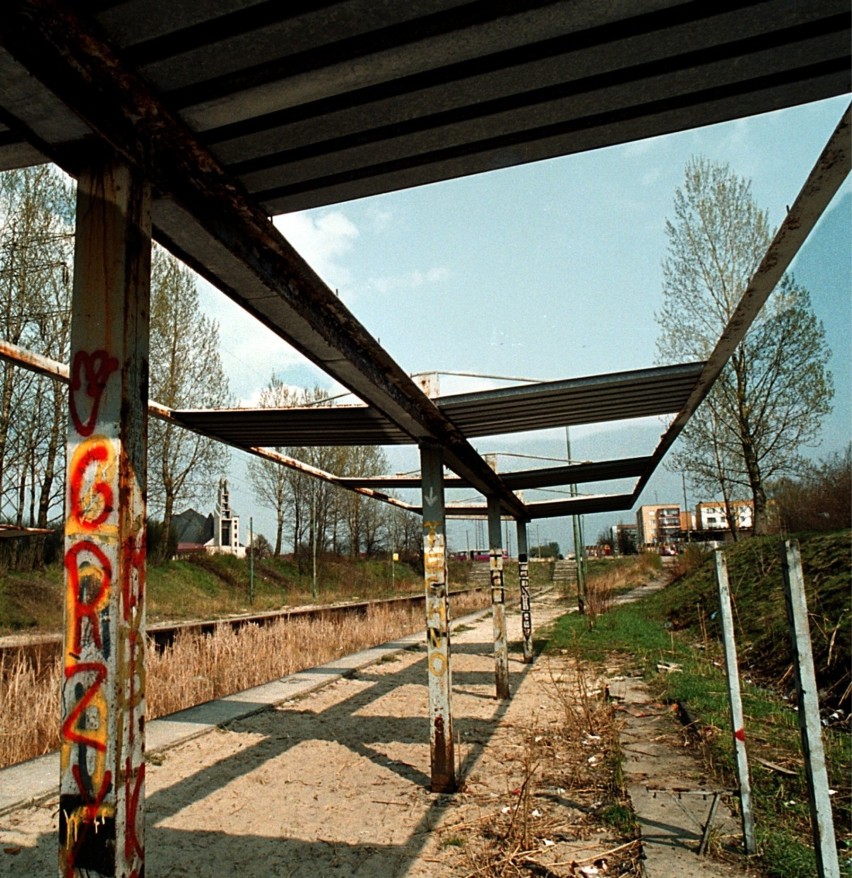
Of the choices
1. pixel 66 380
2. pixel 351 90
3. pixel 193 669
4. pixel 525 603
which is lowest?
pixel 193 669

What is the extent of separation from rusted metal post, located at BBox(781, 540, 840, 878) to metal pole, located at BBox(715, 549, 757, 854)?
2.68 ft

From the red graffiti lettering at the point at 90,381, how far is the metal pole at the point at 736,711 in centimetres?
332

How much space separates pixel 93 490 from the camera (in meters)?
2.25

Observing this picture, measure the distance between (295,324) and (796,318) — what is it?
72.1ft

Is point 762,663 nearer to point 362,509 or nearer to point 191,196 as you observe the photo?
point 191,196

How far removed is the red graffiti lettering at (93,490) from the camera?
2.23 m

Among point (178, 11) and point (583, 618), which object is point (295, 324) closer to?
point (178, 11)

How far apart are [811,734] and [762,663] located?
7.74 meters

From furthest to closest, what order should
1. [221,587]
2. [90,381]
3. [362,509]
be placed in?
[362,509]
[221,587]
[90,381]

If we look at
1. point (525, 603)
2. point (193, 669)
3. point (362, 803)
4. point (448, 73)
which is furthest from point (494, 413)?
point (525, 603)

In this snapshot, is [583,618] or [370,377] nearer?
[370,377]

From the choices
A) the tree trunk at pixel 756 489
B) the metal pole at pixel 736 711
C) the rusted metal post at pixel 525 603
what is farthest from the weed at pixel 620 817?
the tree trunk at pixel 756 489

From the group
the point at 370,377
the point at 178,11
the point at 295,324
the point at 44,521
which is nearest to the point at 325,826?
the point at 370,377

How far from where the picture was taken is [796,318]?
21469 mm
